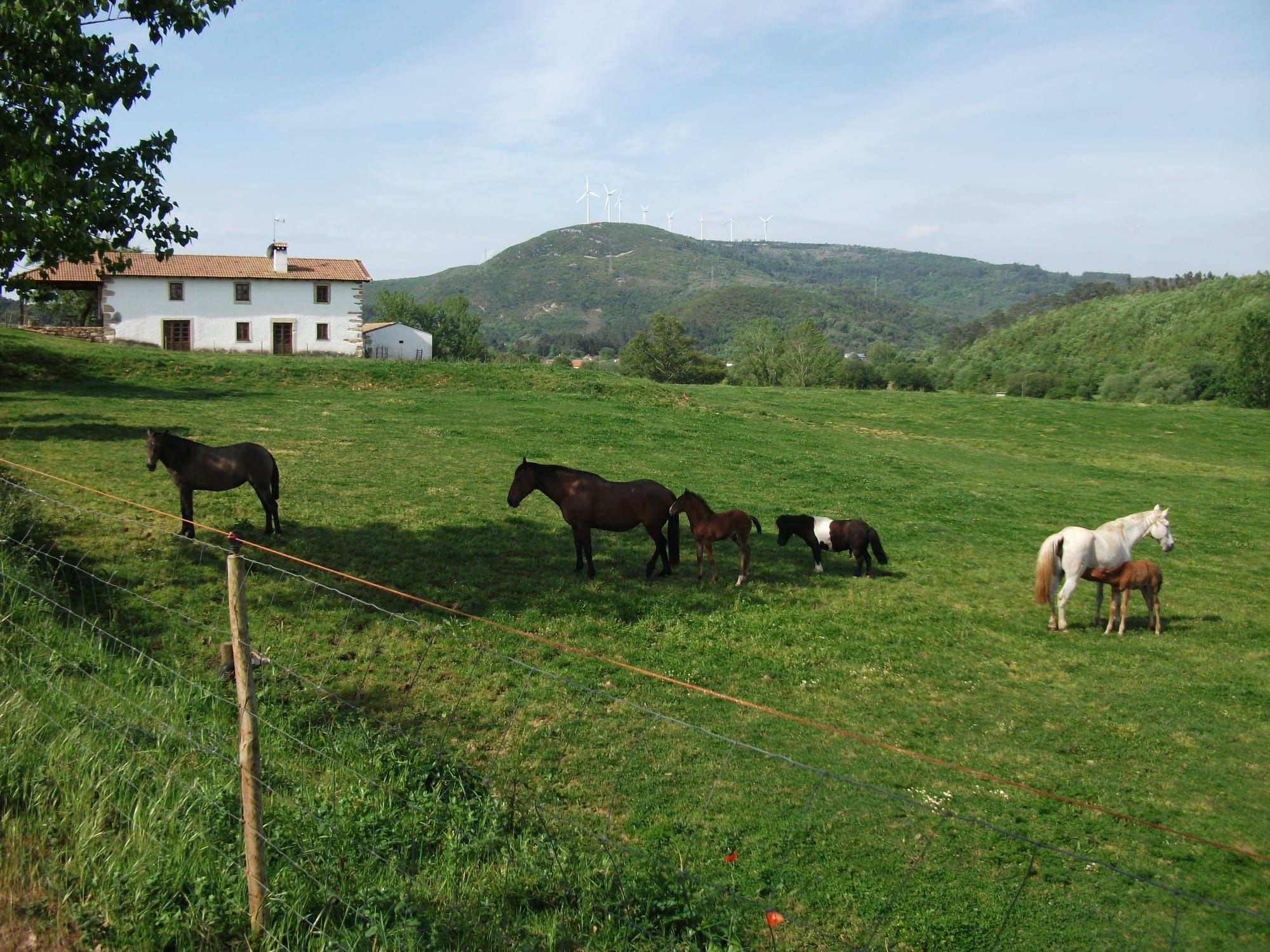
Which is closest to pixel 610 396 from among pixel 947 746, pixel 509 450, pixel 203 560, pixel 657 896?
pixel 509 450

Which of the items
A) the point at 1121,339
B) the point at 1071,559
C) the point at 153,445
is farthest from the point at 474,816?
the point at 1121,339

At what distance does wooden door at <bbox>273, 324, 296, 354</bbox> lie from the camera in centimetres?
5119

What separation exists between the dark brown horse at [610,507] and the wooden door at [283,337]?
4385 cm

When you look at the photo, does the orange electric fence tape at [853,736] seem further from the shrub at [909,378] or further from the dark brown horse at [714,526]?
the shrub at [909,378]

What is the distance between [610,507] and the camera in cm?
1230

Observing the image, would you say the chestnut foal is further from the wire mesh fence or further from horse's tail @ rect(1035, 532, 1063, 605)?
the wire mesh fence

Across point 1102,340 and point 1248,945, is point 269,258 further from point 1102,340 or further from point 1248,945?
point 1102,340

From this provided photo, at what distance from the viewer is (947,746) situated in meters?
8.24

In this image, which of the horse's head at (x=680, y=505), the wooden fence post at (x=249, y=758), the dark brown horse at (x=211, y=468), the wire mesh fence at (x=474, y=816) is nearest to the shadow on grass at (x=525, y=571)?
the dark brown horse at (x=211, y=468)

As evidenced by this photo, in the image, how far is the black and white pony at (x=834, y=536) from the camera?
13625mm

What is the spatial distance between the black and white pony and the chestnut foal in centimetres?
308

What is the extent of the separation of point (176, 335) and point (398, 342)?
46.5 feet

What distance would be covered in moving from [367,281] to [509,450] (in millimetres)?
36588

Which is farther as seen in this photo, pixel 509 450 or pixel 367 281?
pixel 367 281
